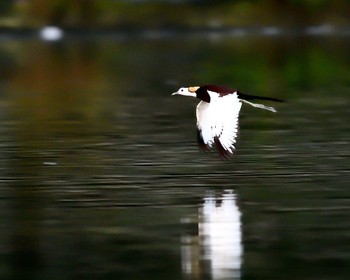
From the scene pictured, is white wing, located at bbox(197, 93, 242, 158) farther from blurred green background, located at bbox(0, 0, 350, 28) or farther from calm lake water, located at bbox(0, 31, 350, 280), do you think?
blurred green background, located at bbox(0, 0, 350, 28)

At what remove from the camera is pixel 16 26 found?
205 feet

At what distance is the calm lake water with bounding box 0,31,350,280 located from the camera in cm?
1012

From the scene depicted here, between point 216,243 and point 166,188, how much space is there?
2.80m

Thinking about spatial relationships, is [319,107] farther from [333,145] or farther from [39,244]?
[39,244]

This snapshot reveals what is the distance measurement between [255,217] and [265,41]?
133 ft

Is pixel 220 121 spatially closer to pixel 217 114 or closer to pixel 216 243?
pixel 217 114

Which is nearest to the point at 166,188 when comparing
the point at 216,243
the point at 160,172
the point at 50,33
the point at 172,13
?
the point at 160,172

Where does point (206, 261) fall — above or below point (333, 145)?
below

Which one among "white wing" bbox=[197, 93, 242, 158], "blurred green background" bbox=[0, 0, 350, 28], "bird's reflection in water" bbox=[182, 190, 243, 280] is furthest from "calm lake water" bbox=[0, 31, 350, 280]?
"blurred green background" bbox=[0, 0, 350, 28]

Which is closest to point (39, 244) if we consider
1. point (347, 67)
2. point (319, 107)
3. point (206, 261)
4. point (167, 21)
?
point (206, 261)

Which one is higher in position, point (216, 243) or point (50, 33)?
point (50, 33)

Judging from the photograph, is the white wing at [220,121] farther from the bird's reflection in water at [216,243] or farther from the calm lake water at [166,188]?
the bird's reflection in water at [216,243]

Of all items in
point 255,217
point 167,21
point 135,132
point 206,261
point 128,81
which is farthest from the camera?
point 167,21

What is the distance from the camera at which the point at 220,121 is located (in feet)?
45.8
